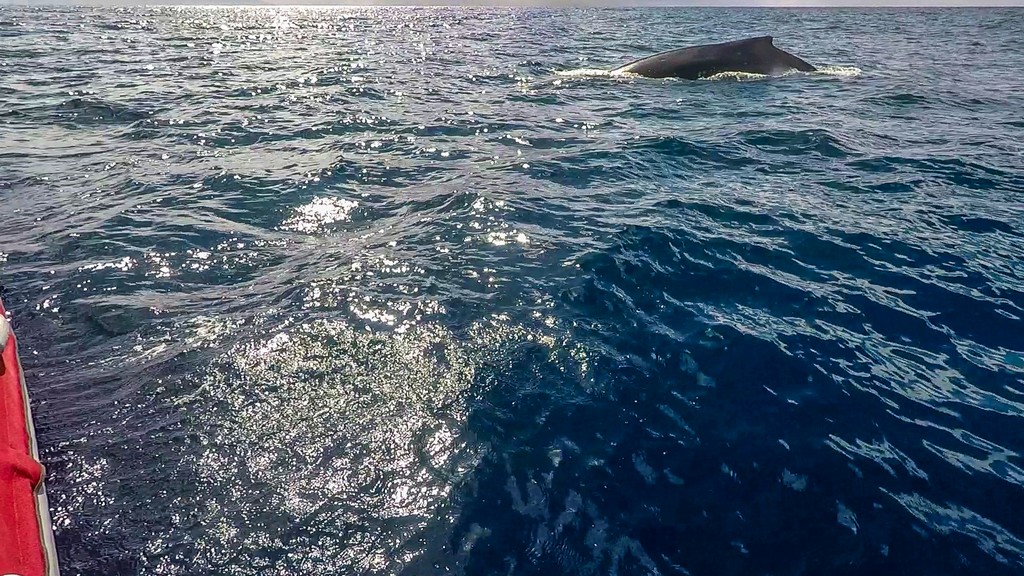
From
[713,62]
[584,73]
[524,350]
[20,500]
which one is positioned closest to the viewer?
[20,500]

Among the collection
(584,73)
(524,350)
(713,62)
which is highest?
(713,62)

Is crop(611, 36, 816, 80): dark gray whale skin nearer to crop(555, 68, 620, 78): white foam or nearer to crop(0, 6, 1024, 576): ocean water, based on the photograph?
crop(555, 68, 620, 78): white foam

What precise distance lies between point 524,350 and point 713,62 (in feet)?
71.3

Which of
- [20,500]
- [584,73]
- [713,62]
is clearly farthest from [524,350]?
[584,73]

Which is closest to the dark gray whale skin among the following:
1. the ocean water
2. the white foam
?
the white foam

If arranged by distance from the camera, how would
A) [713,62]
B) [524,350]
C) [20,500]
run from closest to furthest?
[20,500]
[524,350]
[713,62]

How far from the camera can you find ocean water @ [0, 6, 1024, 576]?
477cm

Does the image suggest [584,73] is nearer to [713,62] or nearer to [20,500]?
[713,62]

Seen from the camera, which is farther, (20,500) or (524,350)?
(524,350)

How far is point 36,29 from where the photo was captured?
165ft

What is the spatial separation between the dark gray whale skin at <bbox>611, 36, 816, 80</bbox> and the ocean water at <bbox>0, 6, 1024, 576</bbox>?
1034 centimetres

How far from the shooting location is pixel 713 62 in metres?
24.5

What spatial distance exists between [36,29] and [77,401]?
201 feet

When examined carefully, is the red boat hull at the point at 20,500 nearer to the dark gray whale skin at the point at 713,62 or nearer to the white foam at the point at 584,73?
the white foam at the point at 584,73
